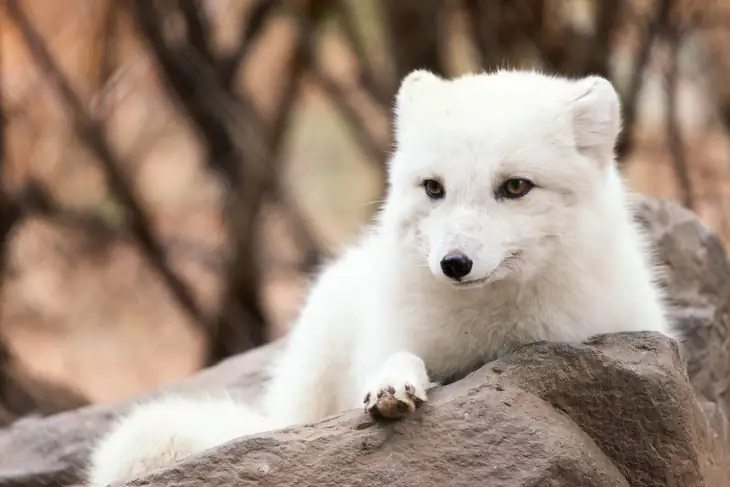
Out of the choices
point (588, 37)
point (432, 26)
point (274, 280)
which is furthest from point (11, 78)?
point (588, 37)

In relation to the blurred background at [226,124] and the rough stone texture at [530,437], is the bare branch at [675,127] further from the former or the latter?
the rough stone texture at [530,437]

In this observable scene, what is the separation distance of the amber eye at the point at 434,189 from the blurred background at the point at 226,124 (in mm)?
2715

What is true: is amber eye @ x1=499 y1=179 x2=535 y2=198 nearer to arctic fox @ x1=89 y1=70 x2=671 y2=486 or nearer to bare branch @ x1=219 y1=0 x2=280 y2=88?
arctic fox @ x1=89 y1=70 x2=671 y2=486

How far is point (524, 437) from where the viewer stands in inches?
87.3

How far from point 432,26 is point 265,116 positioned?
106 centimetres

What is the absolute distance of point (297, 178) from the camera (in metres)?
6.09

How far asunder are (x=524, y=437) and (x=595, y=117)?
2.71ft

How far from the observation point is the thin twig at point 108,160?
520cm

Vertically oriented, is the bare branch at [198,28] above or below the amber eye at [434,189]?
above

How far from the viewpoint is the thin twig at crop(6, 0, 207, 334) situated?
17.1 feet

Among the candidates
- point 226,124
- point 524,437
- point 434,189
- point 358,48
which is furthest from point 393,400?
point 358,48

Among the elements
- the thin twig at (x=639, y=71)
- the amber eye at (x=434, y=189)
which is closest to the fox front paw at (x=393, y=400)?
the amber eye at (x=434, y=189)

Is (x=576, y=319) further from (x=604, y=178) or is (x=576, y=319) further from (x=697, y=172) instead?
(x=697, y=172)

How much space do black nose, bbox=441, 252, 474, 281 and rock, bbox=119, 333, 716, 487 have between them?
11.4 inches
